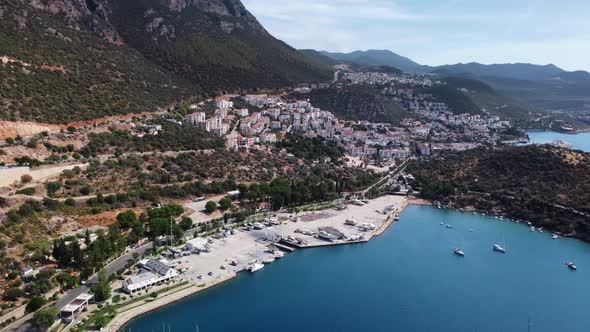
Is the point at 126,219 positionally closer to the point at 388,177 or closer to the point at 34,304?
the point at 34,304

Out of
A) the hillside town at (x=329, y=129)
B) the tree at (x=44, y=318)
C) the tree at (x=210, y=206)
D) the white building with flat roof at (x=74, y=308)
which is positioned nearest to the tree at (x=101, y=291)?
the white building with flat roof at (x=74, y=308)

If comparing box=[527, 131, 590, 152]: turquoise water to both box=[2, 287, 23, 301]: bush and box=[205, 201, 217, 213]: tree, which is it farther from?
box=[2, 287, 23, 301]: bush

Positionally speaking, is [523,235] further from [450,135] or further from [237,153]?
[450,135]

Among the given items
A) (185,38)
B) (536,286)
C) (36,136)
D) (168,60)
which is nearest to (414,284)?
(536,286)

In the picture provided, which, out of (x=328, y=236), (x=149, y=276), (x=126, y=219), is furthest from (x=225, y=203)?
(x=149, y=276)

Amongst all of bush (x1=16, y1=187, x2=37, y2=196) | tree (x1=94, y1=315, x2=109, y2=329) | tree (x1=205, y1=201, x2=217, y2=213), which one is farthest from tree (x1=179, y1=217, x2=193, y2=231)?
tree (x1=94, y1=315, x2=109, y2=329)
